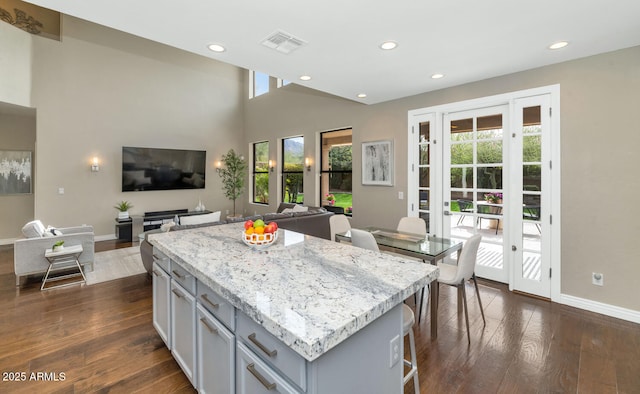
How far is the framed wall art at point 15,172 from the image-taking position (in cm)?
584

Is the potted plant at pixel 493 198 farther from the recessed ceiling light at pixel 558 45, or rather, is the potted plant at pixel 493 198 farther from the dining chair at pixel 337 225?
the dining chair at pixel 337 225

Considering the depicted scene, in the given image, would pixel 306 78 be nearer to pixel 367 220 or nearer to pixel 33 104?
pixel 367 220

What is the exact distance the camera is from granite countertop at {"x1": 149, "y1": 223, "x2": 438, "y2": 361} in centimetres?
100

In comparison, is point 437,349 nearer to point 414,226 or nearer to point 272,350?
point 414,226

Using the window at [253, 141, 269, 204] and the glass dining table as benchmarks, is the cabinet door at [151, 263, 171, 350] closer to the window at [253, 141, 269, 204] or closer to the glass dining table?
the glass dining table

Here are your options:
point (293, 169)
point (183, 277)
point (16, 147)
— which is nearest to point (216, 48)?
point (183, 277)

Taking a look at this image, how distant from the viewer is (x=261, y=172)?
8070 millimetres

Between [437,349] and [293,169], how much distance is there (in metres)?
5.36

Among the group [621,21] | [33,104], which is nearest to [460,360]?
[621,21]

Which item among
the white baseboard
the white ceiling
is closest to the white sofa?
the white ceiling

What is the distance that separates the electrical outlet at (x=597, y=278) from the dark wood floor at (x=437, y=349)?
34cm

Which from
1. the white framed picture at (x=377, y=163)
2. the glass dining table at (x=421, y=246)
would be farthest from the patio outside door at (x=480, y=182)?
the glass dining table at (x=421, y=246)

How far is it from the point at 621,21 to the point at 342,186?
4.33 metres

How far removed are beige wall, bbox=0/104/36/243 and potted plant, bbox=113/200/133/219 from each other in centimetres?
164
